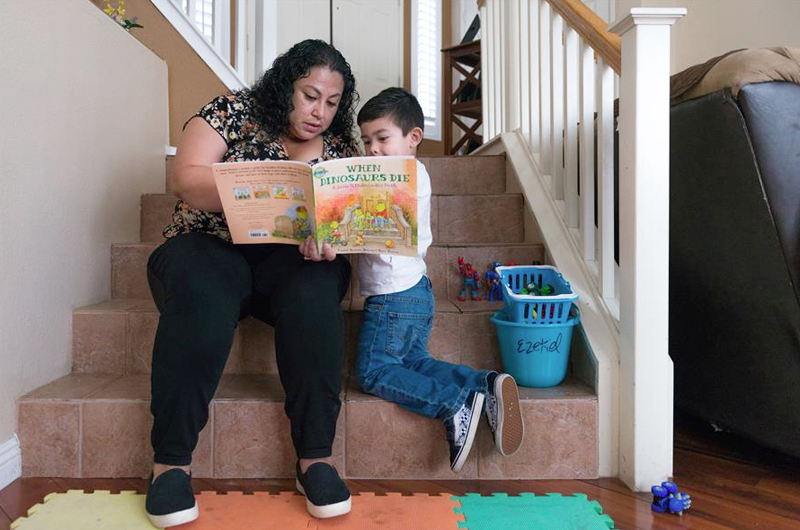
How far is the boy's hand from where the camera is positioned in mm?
1147

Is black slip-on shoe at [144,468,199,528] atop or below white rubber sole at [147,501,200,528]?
atop

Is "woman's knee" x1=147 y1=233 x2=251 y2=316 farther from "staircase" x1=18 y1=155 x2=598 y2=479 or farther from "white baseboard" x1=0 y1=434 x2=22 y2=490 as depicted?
"white baseboard" x1=0 y1=434 x2=22 y2=490

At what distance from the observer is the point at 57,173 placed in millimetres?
→ 1436

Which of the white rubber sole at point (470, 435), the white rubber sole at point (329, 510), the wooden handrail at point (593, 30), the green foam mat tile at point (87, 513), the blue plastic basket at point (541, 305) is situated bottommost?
the green foam mat tile at point (87, 513)

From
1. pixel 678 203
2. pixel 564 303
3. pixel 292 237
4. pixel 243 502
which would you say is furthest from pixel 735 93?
pixel 243 502

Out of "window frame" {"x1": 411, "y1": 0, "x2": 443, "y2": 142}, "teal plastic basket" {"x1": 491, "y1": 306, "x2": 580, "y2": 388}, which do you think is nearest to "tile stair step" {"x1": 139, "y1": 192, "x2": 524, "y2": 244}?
"teal plastic basket" {"x1": 491, "y1": 306, "x2": 580, "y2": 388}

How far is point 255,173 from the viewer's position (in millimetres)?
1110

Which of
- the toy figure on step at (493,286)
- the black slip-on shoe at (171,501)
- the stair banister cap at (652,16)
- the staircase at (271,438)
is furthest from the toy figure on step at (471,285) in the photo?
the black slip-on shoe at (171,501)

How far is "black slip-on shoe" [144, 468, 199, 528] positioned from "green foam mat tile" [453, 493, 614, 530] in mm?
469

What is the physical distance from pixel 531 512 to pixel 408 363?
1.32 ft

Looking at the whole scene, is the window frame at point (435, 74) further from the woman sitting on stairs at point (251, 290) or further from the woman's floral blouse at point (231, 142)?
the woman's floral blouse at point (231, 142)

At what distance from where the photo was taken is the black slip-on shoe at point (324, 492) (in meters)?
1.07

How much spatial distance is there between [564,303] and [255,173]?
0.71 metres

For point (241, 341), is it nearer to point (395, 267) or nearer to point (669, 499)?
point (395, 267)
